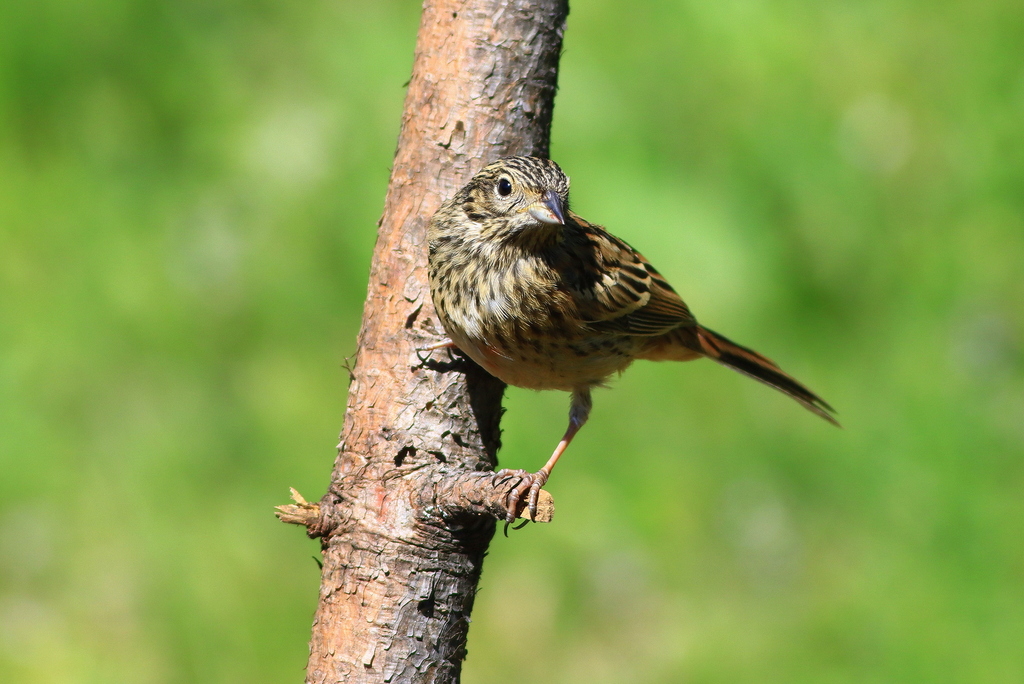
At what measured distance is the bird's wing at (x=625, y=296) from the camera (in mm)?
3584

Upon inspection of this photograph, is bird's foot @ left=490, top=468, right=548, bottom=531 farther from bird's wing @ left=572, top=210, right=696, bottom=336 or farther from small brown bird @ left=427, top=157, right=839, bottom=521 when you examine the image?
bird's wing @ left=572, top=210, right=696, bottom=336

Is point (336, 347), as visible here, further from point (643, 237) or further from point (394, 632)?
point (394, 632)

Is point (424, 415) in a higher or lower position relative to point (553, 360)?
lower

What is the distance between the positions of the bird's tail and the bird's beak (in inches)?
48.8

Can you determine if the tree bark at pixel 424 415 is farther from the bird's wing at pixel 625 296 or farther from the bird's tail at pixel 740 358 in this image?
the bird's tail at pixel 740 358

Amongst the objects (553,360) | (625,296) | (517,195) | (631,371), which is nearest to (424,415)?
(553,360)

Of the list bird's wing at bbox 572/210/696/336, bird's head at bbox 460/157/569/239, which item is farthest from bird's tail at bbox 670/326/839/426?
bird's head at bbox 460/157/569/239

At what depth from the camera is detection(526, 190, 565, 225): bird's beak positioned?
10.4ft

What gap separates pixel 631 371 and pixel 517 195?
2.53 m

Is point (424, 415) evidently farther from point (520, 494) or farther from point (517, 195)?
point (517, 195)

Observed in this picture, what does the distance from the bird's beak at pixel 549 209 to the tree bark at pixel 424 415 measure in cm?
24

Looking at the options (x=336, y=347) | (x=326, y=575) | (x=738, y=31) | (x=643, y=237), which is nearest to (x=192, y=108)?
(x=336, y=347)

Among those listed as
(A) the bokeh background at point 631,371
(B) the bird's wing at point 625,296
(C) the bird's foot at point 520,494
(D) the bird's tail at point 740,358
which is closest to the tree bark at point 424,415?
(C) the bird's foot at point 520,494

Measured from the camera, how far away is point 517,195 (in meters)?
3.19
